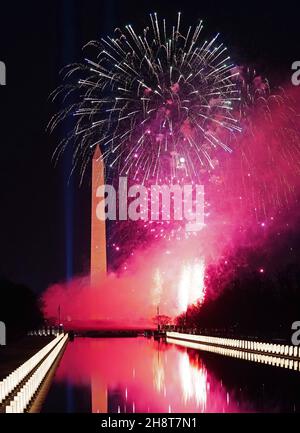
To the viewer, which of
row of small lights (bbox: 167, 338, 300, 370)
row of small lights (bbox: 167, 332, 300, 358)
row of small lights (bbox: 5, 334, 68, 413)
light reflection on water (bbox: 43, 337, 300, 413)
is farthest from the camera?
row of small lights (bbox: 167, 332, 300, 358)

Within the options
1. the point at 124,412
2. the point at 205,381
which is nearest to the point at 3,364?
the point at 205,381

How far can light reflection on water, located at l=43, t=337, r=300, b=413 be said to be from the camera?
2736 cm

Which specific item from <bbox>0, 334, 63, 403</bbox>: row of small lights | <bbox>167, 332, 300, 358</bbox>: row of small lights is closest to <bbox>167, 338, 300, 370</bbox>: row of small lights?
<bbox>167, 332, 300, 358</bbox>: row of small lights

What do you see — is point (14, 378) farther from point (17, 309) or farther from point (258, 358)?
point (17, 309)

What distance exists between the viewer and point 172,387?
110 feet

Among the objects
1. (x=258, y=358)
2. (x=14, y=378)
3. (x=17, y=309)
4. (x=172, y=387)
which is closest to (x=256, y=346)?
(x=258, y=358)

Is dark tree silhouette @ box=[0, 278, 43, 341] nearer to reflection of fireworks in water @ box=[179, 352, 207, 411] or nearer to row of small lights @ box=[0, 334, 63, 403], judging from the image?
reflection of fireworks in water @ box=[179, 352, 207, 411]

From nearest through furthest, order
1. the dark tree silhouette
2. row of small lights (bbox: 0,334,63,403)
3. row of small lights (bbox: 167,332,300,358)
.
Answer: row of small lights (bbox: 0,334,63,403) → row of small lights (bbox: 167,332,300,358) → the dark tree silhouette

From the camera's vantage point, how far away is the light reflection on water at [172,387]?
27359mm

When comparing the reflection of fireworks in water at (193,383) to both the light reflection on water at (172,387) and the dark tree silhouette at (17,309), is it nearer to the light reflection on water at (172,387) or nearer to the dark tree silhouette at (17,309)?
the light reflection on water at (172,387)

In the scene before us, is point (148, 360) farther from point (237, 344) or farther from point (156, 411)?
point (156, 411)

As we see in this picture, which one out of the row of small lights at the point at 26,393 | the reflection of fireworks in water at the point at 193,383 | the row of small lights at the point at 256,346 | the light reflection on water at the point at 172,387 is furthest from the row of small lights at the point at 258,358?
the row of small lights at the point at 26,393

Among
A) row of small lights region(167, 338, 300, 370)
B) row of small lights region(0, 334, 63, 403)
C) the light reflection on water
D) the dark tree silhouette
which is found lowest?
the light reflection on water

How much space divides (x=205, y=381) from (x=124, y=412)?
32.2ft
